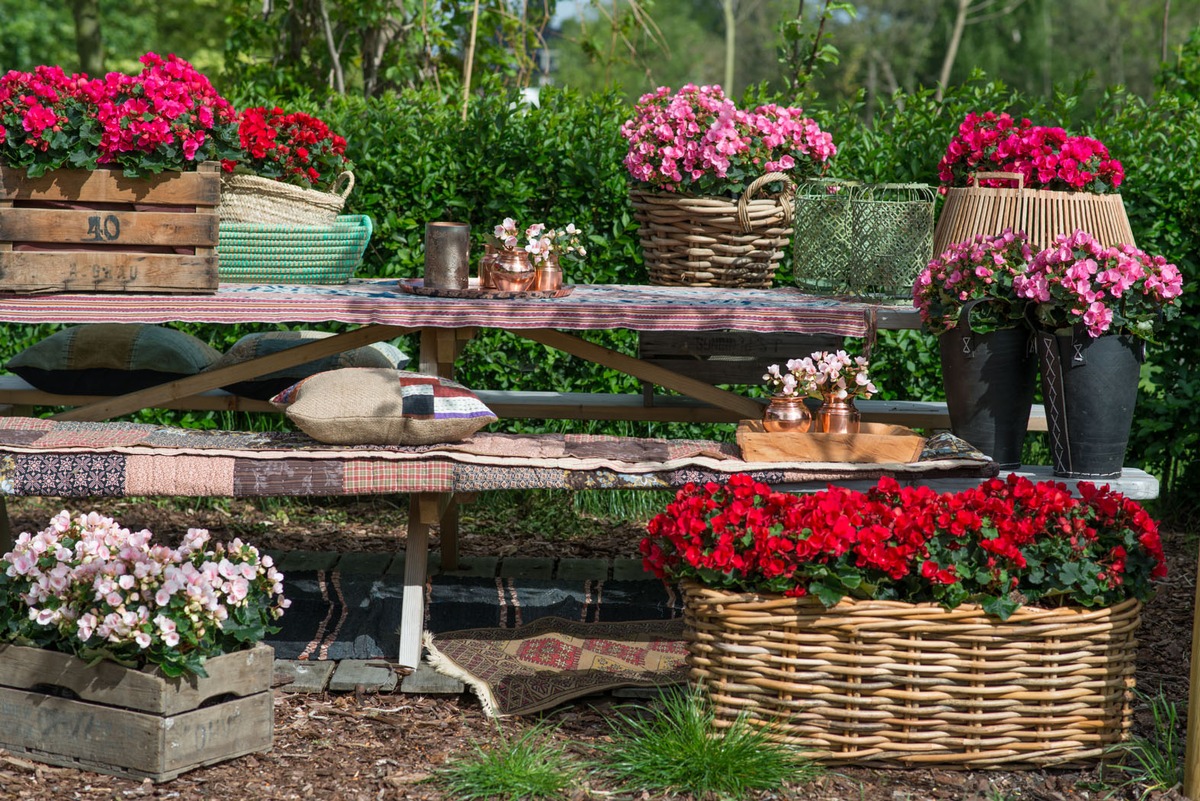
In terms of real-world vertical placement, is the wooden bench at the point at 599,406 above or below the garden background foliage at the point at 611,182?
below

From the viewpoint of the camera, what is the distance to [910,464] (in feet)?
11.1

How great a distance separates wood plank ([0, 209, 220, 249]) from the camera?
359cm

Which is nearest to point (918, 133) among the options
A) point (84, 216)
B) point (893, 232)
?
point (893, 232)

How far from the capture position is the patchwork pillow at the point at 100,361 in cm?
441

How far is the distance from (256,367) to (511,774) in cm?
168

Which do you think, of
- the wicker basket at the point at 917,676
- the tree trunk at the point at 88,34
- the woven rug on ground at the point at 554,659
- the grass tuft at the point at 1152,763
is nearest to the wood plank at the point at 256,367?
the woven rug on ground at the point at 554,659

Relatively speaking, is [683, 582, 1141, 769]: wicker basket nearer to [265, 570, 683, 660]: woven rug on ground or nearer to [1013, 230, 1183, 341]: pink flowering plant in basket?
[1013, 230, 1183, 341]: pink flowering plant in basket

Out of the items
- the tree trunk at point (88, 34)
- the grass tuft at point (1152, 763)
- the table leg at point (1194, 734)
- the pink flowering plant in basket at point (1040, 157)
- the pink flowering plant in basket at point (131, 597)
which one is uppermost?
the tree trunk at point (88, 34)

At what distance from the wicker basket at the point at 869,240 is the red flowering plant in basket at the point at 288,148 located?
4.92 feet

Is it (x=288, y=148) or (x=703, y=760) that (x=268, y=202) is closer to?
(x=288, y=148)

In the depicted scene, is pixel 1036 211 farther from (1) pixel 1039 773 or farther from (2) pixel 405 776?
(2) pixel 405 776

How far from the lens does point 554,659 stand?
3.52 meters

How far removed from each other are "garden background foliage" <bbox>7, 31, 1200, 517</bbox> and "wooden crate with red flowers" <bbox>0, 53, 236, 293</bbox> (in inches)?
60.2

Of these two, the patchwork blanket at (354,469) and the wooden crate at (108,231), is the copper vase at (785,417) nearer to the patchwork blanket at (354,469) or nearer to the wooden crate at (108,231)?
the patchwork blanket at (354,469)
